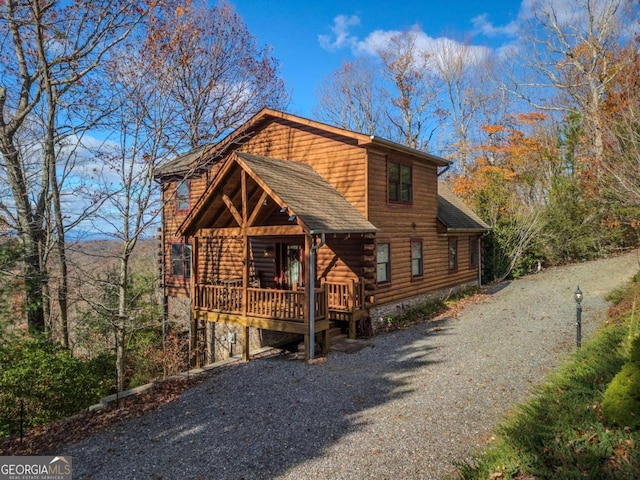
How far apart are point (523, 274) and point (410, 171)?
1301 cm

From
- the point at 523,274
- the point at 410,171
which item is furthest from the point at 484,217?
the point at 410,171

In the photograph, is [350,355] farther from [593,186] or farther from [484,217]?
[593,186]

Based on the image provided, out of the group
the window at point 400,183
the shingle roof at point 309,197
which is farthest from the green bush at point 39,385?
the window at point 400,183

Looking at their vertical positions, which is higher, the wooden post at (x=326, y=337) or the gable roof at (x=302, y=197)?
the gable roof at (x=302, y=197)

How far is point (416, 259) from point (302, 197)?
6.44 m

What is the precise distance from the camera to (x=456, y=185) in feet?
99.9

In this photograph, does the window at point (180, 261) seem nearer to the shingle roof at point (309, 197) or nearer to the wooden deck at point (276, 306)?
the wooden deck at point (276, 306)

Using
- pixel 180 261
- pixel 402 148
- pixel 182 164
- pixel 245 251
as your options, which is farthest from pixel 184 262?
pixel 402 148

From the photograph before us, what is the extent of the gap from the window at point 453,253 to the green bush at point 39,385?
1443 cm

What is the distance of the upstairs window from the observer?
15.4 m

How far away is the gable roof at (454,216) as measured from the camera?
17.6 m

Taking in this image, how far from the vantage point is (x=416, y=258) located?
15.6 meters

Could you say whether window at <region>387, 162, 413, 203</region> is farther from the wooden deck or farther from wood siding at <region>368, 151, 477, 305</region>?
the wooden deck

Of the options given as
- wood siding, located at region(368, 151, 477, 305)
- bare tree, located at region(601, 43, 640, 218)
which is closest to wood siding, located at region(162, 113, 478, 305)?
wood siding, located at region(368, 151, 477, 305)
